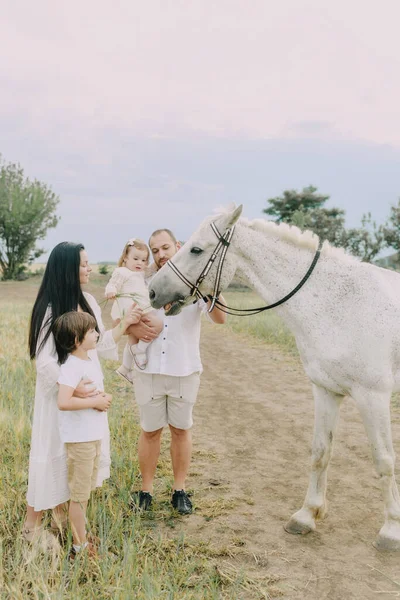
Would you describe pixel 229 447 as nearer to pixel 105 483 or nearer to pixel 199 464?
pixel 199 464

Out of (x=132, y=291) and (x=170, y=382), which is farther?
(x=132, y=291)

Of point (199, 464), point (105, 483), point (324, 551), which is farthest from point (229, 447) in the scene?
point (324, 551)

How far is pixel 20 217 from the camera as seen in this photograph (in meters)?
31.2

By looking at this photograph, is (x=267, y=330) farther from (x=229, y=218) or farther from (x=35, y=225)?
(x=35, y=225)

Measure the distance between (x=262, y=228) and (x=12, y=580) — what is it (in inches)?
96.9


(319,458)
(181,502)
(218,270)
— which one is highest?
(218,270)

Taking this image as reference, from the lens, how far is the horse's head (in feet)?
10.5

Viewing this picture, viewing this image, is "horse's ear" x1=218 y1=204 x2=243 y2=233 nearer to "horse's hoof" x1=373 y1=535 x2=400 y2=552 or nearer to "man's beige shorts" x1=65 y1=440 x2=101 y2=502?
"man's beige shorts" x1=65 y1=440 x2=101 y2=502

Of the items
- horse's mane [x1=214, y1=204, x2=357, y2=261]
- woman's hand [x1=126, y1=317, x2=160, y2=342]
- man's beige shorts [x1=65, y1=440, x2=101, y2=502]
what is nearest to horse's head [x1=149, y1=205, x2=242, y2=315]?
horse's mane [x1=214, y1=204, x2=357, y2=261]

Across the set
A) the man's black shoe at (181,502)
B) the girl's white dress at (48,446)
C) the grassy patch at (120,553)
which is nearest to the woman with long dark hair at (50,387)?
the girl's white dress at (48,446)

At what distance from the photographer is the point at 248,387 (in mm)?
7988

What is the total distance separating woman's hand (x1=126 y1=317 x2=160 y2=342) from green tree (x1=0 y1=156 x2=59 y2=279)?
29.9 meters

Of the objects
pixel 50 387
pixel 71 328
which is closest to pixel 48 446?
pixel 50 387

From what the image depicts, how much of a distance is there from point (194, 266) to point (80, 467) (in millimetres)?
1346
